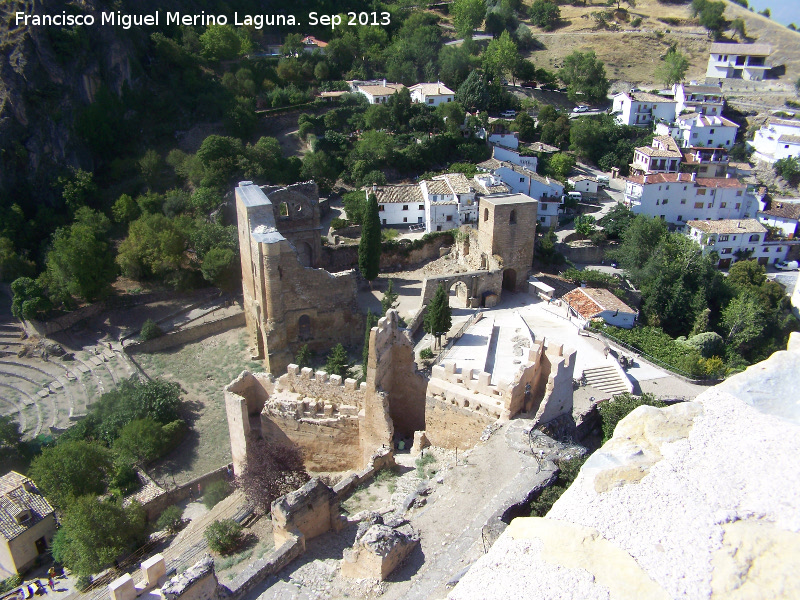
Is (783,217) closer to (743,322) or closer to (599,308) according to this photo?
(743,322)

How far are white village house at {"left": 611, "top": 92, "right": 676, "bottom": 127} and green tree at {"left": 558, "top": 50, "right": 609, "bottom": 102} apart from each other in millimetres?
4396

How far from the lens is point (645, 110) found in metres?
53.6

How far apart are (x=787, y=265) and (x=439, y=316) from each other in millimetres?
29121

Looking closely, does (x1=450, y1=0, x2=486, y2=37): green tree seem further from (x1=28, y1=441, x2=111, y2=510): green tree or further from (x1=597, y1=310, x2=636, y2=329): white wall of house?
(x1=28, y1=441, x2=111, y2=510): green tree

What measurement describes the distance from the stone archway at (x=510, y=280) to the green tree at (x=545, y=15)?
5460cm

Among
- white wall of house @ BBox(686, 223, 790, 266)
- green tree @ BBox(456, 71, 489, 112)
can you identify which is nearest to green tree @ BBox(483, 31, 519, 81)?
green tree @ BBox(456, 71, 489, 112)

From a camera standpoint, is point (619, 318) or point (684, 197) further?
point (684, 197)

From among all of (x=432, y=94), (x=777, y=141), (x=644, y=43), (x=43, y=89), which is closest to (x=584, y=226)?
(x=432, y=94)

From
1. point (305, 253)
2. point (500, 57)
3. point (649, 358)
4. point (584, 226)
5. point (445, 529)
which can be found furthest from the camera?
point (500, 57)

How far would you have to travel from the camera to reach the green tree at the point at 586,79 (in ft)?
190

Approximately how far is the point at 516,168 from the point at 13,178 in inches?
1195

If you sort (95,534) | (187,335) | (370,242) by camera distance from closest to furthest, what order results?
(95,534)
(187,335)
(370,242)

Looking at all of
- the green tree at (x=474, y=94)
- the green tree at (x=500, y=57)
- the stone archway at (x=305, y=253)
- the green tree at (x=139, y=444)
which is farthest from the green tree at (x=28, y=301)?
the green tree at (x=500, y=57)

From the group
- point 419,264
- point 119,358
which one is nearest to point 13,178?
point 119,358
